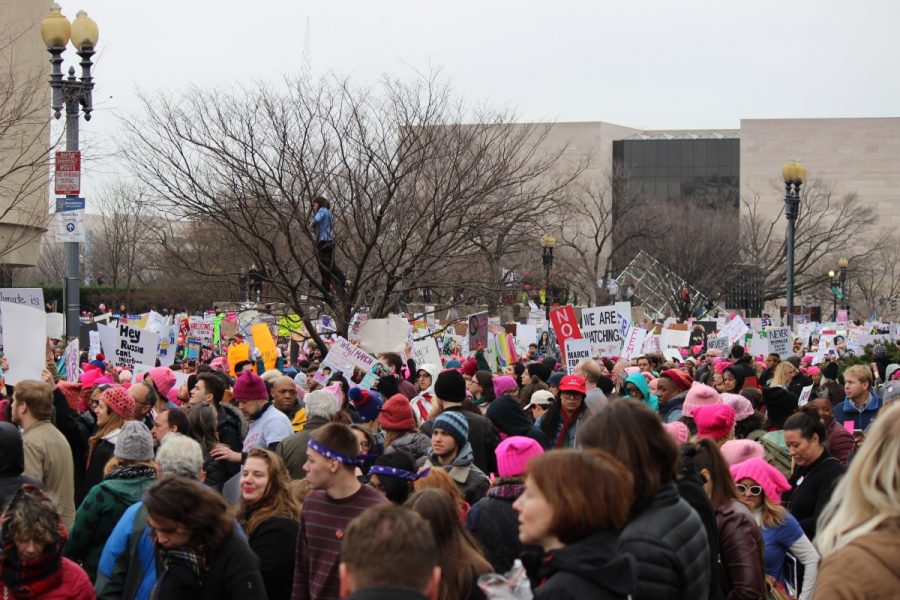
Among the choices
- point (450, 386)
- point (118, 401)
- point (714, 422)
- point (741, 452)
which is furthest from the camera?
point (450, 386)

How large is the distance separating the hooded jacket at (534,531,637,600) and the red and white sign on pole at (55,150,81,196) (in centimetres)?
1177

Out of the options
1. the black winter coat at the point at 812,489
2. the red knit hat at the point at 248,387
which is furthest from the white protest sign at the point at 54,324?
the black winter coat at the point at 812,489

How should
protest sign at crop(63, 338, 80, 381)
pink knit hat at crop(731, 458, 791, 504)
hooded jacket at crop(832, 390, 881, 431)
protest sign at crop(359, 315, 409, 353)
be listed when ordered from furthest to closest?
protest sign at crop(359, 315, 409, 353) → protest sign at crop(63, 338, 80, 381) → hooded jacket at crop(832, 390, 881, 431) → pink knit hat at crop(731, 458, 791, 504)

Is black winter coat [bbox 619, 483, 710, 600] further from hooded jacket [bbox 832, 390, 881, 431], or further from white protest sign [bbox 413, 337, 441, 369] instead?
white protest sign [bbox 413, 337, 441, 369]

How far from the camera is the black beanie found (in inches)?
359

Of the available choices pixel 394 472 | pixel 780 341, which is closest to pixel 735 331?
pixel 780 341

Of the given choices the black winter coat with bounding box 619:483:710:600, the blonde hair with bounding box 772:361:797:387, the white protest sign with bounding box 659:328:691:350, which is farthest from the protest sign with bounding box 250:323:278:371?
the white protest sign with bounding box 659:328:691:350

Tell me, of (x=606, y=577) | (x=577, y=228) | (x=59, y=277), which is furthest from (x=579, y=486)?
(x=59, y=277)

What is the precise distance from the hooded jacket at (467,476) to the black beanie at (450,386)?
5.88ft

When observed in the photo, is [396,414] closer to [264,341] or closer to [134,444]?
[134,444]

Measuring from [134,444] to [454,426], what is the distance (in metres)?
1.90

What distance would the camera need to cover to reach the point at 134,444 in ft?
21.4

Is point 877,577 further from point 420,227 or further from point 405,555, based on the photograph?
point 420,227

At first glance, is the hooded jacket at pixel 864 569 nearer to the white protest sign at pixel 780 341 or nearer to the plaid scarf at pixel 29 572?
the plaid scarf at pixel 29 572
